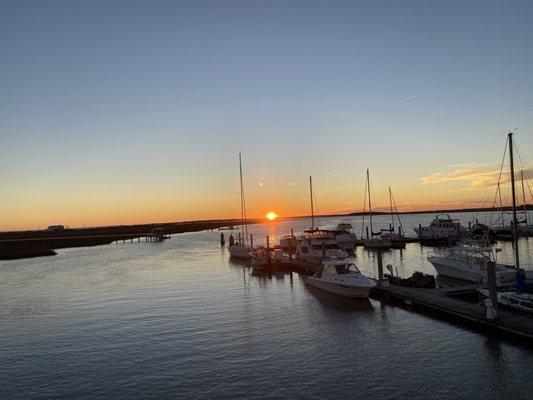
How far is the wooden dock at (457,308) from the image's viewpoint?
20297 mm

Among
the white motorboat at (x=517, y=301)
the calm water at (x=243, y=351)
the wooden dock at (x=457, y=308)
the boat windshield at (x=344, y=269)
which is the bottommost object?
the calm water at (x=243, y=351)

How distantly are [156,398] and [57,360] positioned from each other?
762cm

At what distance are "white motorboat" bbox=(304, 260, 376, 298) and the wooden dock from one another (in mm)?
1437

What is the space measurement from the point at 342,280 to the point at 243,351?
13.2 meters

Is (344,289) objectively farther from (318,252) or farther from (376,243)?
Result: (376,243)

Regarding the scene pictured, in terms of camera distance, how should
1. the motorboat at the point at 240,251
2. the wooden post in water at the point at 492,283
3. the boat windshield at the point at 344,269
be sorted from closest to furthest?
the wooden post in water at the point at 492,283 → the boat windshield at the point at 344,269 → the motorboat at the point at 240,251

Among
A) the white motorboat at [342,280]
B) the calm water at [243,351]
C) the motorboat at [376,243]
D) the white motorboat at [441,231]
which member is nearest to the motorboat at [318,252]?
the white motorboat at [342,280]

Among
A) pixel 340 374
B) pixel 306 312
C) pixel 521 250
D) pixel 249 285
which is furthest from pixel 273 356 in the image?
Result: pixel 521 250

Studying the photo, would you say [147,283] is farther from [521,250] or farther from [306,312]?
[521,250]

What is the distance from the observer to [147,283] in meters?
43.8

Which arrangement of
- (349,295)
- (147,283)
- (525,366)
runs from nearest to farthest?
(525,366)
(349,295)
(147,283)

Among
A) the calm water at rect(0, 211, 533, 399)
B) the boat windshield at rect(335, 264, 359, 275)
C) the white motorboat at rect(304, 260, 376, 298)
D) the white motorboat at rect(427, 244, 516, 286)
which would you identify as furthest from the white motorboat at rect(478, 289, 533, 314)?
the boat windshield at rect(335, 264, 359, 275)

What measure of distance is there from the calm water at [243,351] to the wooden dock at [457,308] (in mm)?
738

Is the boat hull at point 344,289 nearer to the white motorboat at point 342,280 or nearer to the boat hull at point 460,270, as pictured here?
the white motorboat at point 342,280
